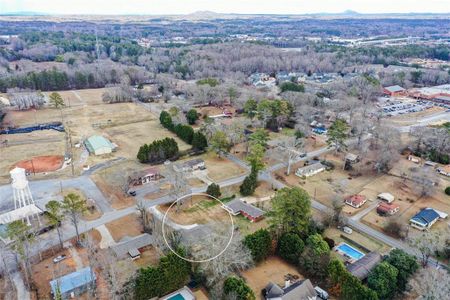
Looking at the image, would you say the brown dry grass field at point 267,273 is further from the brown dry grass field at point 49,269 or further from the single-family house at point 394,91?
the single-family house at point 394,91

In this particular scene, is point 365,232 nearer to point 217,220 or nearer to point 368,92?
point 217,220

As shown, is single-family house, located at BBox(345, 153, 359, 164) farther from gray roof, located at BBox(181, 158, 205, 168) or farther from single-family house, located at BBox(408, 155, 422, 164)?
gray roof, located at BBox(181, 158, 205, 168)

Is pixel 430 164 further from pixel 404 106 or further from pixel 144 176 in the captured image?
pixel 144 176

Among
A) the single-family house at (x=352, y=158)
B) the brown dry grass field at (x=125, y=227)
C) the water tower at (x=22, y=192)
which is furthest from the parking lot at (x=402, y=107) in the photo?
the water tower at (x=22, y=192)

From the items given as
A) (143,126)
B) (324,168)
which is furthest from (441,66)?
(143,126)

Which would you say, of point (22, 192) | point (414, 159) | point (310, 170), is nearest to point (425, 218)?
point (310, 170)
